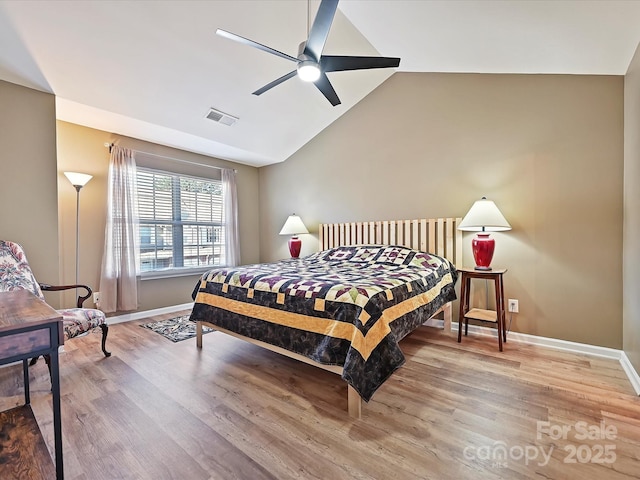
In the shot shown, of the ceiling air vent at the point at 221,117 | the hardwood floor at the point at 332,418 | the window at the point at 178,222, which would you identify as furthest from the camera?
the window at the point at 178,222

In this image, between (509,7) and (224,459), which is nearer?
(224,459)

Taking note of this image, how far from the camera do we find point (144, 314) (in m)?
3.87

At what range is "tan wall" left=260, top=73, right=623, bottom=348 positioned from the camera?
254cm

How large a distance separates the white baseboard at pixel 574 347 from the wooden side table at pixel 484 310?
0.14 m

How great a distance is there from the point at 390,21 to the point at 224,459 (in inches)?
131

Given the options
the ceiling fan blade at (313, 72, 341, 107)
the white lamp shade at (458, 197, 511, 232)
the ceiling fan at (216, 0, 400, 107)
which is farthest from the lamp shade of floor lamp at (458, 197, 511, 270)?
the ceiling fan blade at (313, 72, 341, 107)

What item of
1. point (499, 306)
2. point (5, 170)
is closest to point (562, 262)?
point (499, 306)

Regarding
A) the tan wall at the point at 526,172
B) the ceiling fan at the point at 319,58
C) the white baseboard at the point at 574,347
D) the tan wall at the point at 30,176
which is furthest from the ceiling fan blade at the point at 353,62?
the white baseboard at the point at 574,347

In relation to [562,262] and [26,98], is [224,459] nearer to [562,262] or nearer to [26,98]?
[562,262]

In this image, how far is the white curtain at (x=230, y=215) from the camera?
474 cm

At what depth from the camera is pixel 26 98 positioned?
267 centimetres

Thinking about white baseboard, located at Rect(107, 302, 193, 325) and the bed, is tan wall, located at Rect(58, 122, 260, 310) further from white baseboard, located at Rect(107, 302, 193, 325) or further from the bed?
the bed

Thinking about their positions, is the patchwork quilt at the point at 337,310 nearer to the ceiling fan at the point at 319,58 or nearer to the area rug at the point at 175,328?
the area rug at the point at 175,328

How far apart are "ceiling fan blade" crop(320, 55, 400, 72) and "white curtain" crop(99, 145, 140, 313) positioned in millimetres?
2846
